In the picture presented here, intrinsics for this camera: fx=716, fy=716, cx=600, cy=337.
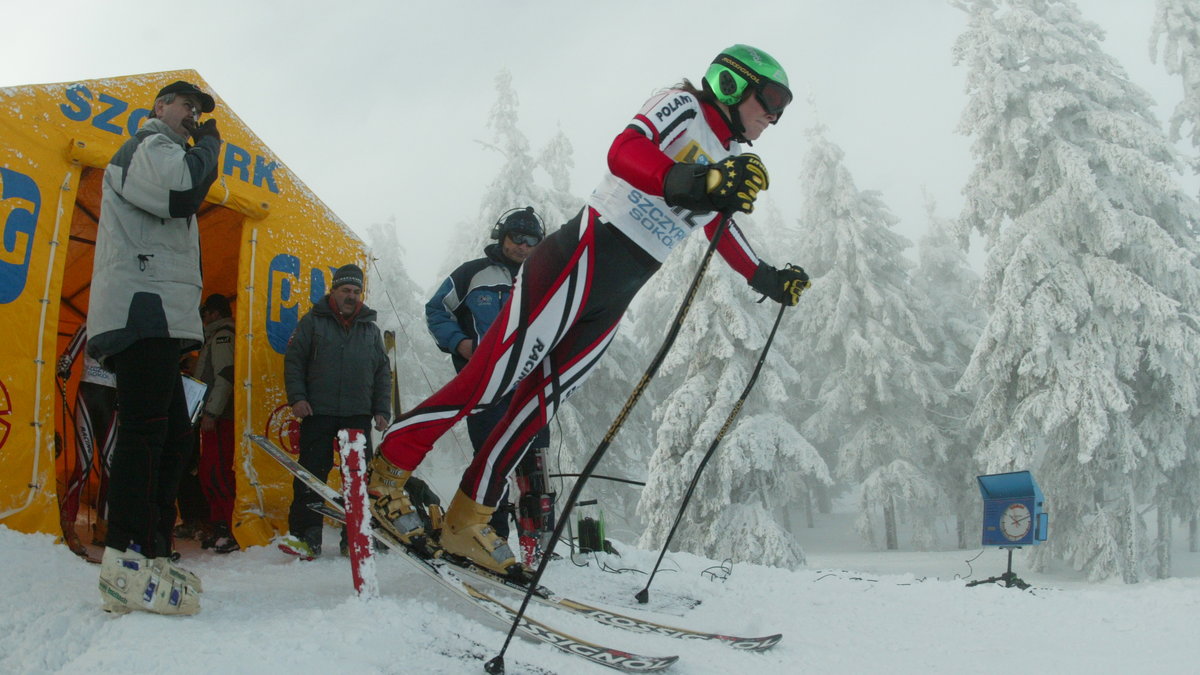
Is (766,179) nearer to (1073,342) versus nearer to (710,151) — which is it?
(710,151)

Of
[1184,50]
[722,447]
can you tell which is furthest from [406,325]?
[1184,50]

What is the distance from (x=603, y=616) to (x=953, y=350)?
79.8 feet

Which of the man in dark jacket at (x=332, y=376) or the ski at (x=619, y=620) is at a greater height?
the man in dark jacket at (x=332, y=376)

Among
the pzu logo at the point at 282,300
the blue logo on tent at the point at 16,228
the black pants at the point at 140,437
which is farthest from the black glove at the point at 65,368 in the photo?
the black pants at the point at 140,437

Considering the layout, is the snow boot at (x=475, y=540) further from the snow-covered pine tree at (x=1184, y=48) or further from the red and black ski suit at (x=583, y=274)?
the snow-covered pine tree at (x=1184, y=48)

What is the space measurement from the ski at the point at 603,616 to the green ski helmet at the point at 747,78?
2171mm

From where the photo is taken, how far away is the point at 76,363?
20.6 feet

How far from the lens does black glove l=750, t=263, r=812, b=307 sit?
3488mm

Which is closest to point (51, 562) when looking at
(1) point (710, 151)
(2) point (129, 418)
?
(2) point (129, 418)

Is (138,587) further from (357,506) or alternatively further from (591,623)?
(591,623)

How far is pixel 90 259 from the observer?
6406 millimetres

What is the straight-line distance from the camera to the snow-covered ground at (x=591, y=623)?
205 centimetres

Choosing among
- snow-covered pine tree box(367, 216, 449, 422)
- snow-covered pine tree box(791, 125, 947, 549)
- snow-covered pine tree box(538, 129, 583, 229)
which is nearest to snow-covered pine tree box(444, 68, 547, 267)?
snow-covered pine tree box(538, 129, 583, 229)

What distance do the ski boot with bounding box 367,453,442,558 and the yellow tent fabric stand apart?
2.12 m
